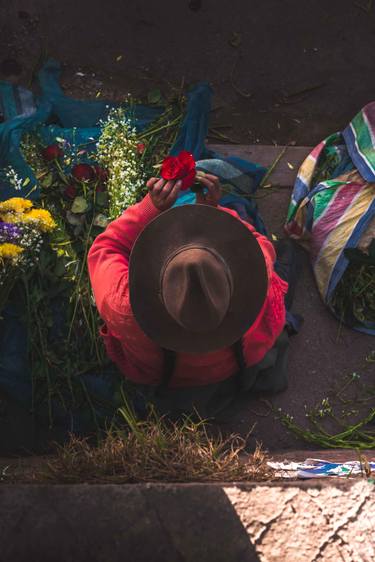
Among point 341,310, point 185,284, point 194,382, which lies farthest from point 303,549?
point 341,310

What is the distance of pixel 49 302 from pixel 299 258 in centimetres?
145

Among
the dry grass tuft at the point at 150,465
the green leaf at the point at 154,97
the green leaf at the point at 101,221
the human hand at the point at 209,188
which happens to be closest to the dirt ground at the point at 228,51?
the green leaf at the point at 154,97

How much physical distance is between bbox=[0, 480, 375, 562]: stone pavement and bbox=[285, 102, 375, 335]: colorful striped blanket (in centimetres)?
177

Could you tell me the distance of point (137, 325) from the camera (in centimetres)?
265

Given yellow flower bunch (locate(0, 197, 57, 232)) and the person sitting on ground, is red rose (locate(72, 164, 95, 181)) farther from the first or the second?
the person sitting on ground

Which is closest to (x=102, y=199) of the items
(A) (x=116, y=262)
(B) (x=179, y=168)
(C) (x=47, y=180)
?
(C) (x=47, y=180)

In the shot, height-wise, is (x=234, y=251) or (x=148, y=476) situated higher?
(x=234, y=251)

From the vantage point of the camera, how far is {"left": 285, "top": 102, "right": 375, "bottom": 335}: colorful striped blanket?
371 centimetres

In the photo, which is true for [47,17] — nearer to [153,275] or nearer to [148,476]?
[153,275]

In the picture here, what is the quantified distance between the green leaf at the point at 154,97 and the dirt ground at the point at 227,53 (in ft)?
0.51

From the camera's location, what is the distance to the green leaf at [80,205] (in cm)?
370

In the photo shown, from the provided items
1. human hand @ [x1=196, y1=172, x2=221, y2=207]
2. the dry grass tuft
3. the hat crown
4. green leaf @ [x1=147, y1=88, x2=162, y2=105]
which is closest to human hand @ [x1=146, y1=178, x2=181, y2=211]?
human hand @ [x1=196, y1=172, x2=221, y2=207]

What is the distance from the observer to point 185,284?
2.19 m

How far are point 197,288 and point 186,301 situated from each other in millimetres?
71
